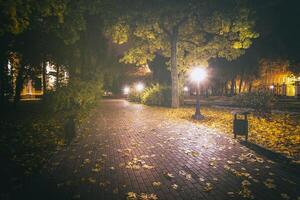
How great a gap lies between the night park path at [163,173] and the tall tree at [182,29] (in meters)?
14.9

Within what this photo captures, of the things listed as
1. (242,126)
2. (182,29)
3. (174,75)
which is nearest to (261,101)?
(242,126)

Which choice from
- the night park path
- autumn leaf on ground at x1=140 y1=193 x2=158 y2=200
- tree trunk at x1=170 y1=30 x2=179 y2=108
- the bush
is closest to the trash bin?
the night park path

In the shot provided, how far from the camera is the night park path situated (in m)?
4.91

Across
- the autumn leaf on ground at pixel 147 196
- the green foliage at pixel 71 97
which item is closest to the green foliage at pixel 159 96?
the green foliage at pixel 71 97

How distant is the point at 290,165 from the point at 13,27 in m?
12.2

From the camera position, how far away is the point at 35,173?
6086 millimetres

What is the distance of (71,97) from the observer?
22469 millimetres

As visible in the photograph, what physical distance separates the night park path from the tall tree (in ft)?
48.8

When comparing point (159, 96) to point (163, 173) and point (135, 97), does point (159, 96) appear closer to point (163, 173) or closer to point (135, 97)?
point (135, 97)

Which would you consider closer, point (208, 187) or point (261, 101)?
point (208, 187)

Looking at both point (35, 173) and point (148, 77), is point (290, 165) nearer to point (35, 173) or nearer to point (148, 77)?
point (35, 173)

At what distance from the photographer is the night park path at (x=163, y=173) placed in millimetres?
4912

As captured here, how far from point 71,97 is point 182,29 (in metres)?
13.4

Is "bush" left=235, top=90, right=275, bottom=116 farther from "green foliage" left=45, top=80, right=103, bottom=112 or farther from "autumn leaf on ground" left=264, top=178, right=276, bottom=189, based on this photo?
"green foliage" left=45, top=80, right=103, bottom=112
